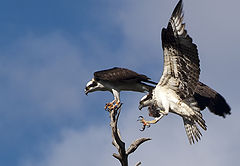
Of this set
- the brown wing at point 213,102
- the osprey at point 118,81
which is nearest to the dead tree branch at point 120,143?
the osprey at point 118,81

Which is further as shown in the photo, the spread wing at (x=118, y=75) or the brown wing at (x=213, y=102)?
the brown wing at (x=213, y=102)

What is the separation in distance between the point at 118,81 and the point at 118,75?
0.54 ft

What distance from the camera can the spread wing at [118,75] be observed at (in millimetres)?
17000

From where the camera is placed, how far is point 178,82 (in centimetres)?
1596

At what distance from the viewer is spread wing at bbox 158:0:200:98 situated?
15422 millimetres

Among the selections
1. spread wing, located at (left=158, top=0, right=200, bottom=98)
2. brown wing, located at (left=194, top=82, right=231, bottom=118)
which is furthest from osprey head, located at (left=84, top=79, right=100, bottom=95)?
brown wing, located at (left=194, top=82, right=231, bottom=118)

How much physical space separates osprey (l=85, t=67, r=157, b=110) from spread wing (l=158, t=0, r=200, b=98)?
1.10 metres

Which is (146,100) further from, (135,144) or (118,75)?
(135,144)

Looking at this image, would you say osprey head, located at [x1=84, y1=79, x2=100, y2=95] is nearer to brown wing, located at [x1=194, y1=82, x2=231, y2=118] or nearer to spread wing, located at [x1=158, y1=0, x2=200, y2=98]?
spread wing, located at [x1=158, y1=0, x2=200, y2=98]

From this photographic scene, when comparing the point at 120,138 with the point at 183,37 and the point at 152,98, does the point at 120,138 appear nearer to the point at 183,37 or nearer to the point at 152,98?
the point at 152,98

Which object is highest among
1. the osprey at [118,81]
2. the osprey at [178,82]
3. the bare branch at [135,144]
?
the osprey at [118,81]

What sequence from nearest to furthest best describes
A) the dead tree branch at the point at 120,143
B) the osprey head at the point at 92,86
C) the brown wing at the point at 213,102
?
the dead tree branch at the point at 120,143 < the osprey head at the point at 92,86 < the brown wing at the point at 213,102

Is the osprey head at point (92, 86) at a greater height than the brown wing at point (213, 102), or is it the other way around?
the osprey head at point (92, 86)

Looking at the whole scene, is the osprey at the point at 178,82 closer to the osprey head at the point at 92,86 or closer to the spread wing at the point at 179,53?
the spread wing at the point at 179,53
